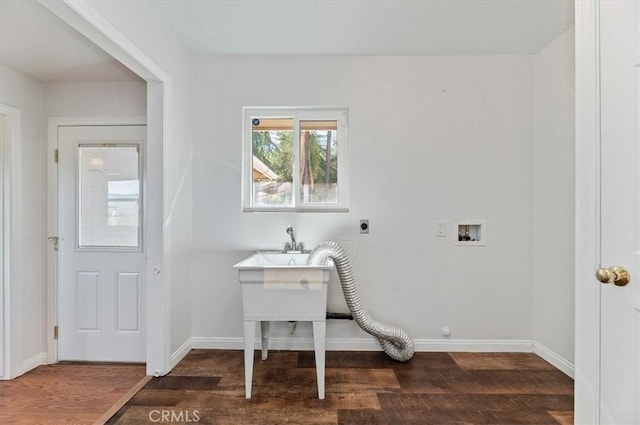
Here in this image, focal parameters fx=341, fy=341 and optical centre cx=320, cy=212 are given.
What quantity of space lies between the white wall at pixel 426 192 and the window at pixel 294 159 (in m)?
0.11

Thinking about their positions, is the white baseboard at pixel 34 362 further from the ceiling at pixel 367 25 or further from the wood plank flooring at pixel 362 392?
the ceiling at pixel 367 25

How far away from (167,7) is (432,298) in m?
2.95

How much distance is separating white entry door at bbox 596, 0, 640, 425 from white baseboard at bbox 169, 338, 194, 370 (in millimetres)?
2562

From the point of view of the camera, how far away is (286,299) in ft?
6.95

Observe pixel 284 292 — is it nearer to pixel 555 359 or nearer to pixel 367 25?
pixel 367 25

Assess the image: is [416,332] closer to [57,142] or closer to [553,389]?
[553,389]

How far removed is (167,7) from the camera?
227 cm

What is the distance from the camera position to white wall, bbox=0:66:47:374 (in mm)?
2783

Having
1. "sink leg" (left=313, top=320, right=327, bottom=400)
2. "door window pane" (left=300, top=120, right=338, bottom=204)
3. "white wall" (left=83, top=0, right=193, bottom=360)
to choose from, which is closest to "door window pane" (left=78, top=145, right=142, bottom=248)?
"white wall" (left=83, top=0, right=193, bottom=360)

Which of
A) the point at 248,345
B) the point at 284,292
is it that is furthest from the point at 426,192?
the point at 248,345

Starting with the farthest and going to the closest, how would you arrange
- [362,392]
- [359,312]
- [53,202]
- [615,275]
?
[53,202], [359,312], [362,392], [615,275]

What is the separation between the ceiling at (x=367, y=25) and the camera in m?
2.23

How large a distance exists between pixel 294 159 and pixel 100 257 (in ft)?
6.25

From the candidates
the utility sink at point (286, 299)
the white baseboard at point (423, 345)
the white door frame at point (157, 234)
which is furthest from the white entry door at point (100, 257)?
the utility sink at point (286, 299)
